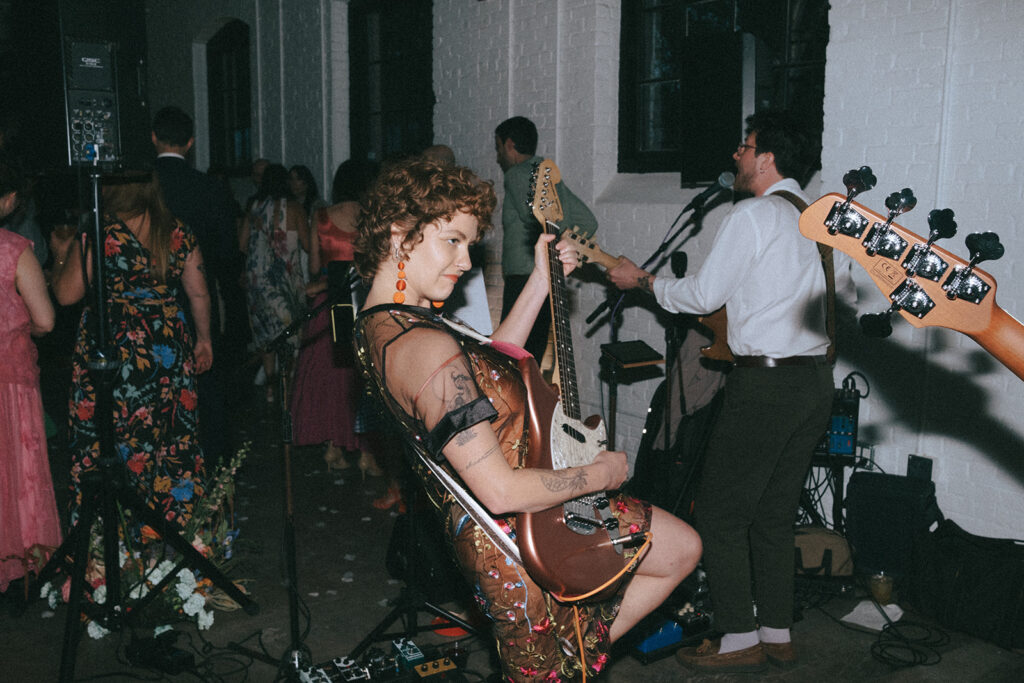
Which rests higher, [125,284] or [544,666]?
[125,284]

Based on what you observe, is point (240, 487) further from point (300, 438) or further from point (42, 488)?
point (42, 488)

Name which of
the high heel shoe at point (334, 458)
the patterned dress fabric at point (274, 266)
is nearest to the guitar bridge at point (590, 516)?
the high heel shoe at point (334, 458)

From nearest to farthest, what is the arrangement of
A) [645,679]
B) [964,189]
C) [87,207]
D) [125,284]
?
[87,207], [645,679], [125,284], [964,189]

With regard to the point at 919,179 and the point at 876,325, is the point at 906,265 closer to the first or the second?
the point at 876,325

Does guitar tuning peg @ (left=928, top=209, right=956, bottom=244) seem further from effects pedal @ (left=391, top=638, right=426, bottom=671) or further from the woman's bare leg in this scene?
effects pedal @ (left=391, top=638, right=426, bottom=671)

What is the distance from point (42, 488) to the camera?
10.8 feet

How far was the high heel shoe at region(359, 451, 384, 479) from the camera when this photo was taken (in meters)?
4.93

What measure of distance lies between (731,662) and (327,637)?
1.46 meters

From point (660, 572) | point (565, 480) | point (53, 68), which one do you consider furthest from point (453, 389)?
point (53, 68)

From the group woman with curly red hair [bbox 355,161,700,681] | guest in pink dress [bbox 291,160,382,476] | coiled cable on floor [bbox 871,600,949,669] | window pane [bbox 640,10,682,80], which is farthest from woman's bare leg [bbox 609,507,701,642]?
window pane [bbox 640,10,682,80]

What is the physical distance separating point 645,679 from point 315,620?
128 cm

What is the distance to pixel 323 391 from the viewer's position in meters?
4.83

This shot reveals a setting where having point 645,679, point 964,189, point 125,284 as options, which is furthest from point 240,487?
point 964,189

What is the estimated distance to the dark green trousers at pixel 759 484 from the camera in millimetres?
2764
